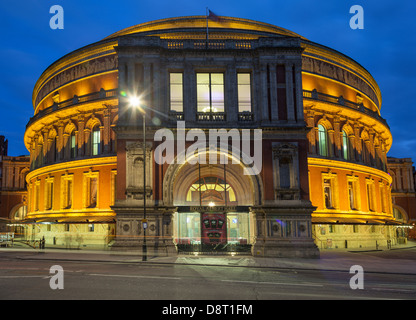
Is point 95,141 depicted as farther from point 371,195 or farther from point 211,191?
point 371,195

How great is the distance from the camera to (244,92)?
32.8 m

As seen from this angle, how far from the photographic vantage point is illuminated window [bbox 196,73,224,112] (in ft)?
106

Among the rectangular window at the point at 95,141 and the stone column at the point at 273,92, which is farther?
the rectangular window at the point at 95,141

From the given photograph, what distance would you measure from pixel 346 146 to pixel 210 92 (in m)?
21.0

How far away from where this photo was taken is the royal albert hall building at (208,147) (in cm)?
3000

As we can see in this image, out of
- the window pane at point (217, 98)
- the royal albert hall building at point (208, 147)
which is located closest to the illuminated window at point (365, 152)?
the royal albert hall building at point (208, 147)

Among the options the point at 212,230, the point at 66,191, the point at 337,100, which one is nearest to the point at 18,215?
the point at 66,191

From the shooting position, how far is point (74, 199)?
42469 mm

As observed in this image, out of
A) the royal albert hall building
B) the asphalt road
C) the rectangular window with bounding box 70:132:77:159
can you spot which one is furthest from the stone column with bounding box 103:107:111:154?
the asphalt road

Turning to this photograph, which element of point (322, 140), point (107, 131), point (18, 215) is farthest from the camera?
point (18, 215)

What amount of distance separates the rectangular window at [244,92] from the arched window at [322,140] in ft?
45.8

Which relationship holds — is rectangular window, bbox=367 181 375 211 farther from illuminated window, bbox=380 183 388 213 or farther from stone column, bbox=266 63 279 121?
stone column, bbox=266 63 279 121

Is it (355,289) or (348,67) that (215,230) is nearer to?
(355,289)

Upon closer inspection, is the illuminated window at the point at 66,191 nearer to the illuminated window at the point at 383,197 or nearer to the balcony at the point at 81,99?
the balcony at the point at 81,99
